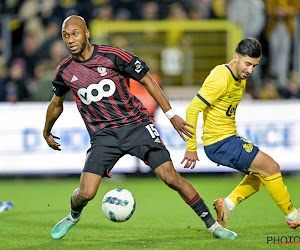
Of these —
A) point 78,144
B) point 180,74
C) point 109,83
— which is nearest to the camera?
point 109,83

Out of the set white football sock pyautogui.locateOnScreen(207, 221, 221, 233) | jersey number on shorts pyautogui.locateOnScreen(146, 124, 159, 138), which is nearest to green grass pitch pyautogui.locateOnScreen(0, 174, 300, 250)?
white football sock pyautogui.locateOnScreen(207, 221, 221, 233)

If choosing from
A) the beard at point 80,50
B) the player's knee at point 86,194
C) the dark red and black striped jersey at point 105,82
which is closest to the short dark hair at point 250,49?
the dark red and black striped jersey at point 105,82

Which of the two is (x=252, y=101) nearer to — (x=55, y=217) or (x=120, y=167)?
(x=120, y=167)

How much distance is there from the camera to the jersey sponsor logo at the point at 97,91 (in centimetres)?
634

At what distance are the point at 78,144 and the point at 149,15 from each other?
162 inches

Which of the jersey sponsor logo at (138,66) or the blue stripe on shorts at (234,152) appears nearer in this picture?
the jersey sponsor logo at (138,66)

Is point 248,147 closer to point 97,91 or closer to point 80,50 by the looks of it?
point 97,91

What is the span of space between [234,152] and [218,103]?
1.76 ft

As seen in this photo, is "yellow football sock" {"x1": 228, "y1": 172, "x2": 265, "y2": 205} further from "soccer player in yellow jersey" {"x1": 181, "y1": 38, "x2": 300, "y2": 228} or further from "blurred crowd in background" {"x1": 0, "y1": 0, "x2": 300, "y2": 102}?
"blurred crowd in background" {"x1": 0, "y1": 0, "x2": 300, "y2": 102}

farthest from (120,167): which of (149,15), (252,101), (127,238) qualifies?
(127,238)

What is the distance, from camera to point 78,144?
12.9 metres

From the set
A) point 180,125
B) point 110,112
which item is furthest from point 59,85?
point 180,125

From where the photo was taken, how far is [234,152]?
6.65m

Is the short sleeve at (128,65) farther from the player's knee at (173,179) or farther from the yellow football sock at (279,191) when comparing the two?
the yellow football sock at (279,191)
